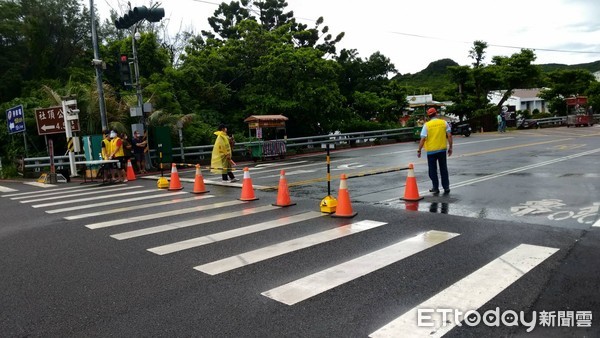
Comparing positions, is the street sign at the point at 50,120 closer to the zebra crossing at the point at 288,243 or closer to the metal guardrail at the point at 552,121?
the zebra crossing at the point at 288,243

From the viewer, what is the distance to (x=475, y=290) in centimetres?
441

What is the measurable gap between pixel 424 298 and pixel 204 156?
2040 cm

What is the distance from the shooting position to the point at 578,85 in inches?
2117

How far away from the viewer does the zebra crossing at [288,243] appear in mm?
4332

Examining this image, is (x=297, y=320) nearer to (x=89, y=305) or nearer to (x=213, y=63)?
(x=89, y=305)

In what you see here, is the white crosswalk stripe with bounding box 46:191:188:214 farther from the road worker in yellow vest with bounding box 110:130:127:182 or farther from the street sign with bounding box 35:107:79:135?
the street sign with bounding box 35:107:79:135

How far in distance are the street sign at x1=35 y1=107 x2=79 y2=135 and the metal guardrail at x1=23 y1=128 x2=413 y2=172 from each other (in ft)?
4.16

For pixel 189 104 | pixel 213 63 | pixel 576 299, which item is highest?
pixel 213 63

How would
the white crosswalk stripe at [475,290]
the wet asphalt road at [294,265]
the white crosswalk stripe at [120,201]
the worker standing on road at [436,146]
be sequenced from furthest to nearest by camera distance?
the white crosswalk stripe at [120,201], the worker standing on road at [436,146], the wet asphalt road at [294,265], the white crosswalk stripe at [475,290]

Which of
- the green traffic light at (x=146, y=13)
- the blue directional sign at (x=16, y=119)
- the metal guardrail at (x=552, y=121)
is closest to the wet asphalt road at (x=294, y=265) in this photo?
the green traffic light at (x=146, y=13)

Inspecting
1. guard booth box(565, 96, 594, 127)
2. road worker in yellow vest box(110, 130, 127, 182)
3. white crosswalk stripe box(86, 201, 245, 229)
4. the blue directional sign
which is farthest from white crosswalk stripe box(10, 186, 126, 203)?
guard booth box(565, 96, 594, 127)

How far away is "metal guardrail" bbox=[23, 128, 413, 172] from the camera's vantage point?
1964cm

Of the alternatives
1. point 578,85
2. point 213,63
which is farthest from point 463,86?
point 213,63

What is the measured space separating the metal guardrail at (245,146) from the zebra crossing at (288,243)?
844cm
